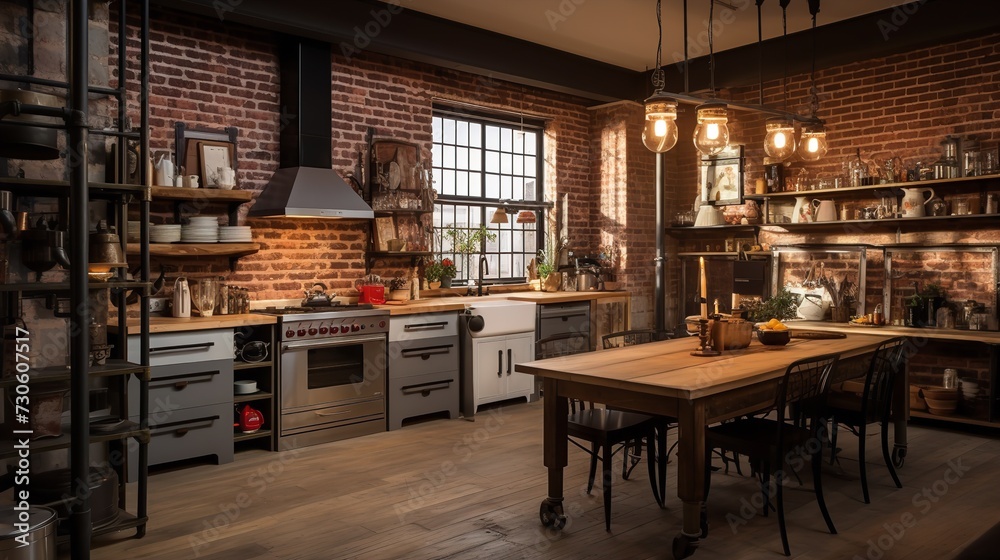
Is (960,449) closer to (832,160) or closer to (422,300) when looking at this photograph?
(832,160)

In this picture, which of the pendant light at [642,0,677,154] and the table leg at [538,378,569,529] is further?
the pendant light at [642,0,677,154]

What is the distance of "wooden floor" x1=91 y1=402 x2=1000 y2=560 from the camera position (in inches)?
131

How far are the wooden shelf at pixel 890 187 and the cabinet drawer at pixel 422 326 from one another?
136 inches

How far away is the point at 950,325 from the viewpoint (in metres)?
5.82

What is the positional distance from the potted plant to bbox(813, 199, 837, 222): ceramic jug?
3883 millimetres

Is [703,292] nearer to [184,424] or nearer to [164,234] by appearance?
[184,424]

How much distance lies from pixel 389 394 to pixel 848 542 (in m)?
3.35

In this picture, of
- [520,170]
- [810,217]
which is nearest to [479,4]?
[520,170]

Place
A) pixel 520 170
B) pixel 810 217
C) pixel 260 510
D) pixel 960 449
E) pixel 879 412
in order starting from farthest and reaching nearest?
1. pixel 520 170
2. pixel 810 217
3. pixel 960 449
4. pixel 879 412
5. pixel 260 510

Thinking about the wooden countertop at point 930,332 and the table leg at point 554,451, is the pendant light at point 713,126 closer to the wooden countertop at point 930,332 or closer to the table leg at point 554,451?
the table leg at point 554,451

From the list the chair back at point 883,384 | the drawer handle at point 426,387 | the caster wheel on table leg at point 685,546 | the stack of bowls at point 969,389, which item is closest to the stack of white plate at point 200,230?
the drawer handle at point 426,387

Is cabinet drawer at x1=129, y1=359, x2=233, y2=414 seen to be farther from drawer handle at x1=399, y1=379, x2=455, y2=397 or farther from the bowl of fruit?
the bowl of fruit

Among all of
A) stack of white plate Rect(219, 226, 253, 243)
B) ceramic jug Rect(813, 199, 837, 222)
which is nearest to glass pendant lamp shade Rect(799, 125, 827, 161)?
ceramic jug Rect(813, 199, 837, 222)

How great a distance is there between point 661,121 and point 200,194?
10.2 ft
